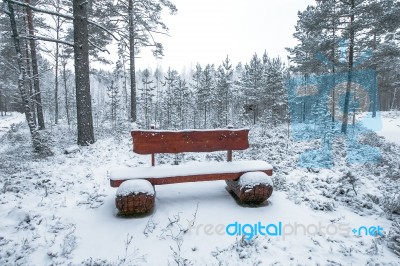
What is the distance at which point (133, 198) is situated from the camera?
4.38m

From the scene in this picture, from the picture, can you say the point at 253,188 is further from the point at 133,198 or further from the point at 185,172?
the point at 133,198

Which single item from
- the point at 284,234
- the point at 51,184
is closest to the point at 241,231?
the point at 284,234

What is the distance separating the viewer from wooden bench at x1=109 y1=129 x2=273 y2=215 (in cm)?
445

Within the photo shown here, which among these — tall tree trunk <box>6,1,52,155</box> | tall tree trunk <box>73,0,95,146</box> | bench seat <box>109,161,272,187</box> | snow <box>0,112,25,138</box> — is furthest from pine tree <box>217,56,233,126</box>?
bench seat <box>109,161,272,187</box>

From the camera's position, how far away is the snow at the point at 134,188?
4387 millimetres

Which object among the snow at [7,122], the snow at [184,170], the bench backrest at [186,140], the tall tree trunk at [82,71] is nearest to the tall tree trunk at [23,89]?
the tall tree trunk at [82,71]

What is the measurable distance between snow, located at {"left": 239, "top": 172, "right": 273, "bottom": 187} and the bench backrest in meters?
0.90

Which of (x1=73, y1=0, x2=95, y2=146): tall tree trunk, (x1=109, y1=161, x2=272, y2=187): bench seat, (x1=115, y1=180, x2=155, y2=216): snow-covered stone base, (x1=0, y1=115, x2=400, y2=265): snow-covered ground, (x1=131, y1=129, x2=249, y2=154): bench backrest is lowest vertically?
(x1=0, y1=115, x2=400, y2=265): snow-covered ground

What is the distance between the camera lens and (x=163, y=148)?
532 centimetres

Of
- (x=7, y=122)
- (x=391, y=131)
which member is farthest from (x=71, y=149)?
(x=7, y=122)

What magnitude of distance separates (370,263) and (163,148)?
4039 mm

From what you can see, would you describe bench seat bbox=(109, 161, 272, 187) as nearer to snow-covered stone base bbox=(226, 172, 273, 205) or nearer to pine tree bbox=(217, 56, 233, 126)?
snow-covered stone base bbox=(226, 172, 273, 205)

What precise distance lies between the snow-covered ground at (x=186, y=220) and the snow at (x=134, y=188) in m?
0.50

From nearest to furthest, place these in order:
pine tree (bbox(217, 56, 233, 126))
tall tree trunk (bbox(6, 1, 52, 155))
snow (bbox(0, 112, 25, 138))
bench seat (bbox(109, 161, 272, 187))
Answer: bench seat (bbox(109, 161, 272, 187))
tall tree trunk (bbox(6, 1, 52, 155))
snow (bbox(0, 112, 25, 138))
pine tree (bbox(217, 56, 233, 126))
